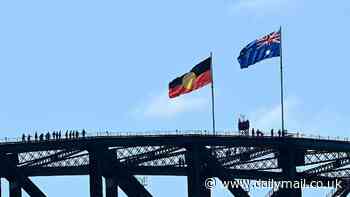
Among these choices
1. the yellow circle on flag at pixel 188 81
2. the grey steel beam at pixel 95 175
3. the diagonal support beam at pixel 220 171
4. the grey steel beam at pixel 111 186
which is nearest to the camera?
the yellow circle on flag at pixel 188 81

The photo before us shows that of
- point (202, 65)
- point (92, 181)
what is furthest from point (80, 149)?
point (202, 65)

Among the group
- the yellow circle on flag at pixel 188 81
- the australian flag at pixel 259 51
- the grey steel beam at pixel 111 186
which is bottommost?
the grey steel beam at pixel 111 186

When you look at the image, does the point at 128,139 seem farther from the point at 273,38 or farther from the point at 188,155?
the point at 273,38

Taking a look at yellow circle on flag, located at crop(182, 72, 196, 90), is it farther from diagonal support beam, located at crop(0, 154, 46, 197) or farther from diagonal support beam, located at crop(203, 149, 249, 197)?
diagonal support beam, located at crop(0, 154, 46, 197)

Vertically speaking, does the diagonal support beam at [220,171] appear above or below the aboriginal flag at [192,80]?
below

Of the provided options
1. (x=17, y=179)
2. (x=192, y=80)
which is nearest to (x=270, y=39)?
(x=192, y=80)

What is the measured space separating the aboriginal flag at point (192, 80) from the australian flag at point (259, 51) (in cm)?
679

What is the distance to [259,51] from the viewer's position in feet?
479

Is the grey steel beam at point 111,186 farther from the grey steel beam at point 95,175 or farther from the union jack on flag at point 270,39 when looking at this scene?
the union jack on flag at point 270,39

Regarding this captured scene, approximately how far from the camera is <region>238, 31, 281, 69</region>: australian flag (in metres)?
146

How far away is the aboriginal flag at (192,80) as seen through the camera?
Answer: 150m

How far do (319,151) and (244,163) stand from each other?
9.05m

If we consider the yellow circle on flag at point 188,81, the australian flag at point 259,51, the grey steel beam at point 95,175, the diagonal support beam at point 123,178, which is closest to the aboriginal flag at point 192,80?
the yellow circle on flag at point 188,81

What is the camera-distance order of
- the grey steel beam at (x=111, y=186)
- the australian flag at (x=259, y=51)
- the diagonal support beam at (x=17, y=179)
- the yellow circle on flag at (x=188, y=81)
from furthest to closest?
the grey steel beam at (x=111, y=186) → the diagonal support beam at (x=17, y=179) → the yellow circle on flag at (x=188, y=81) → the australian flag at (x=259, y=51)
